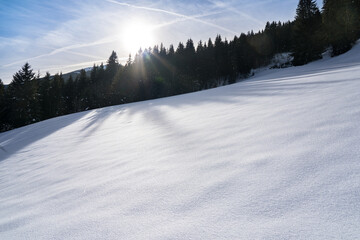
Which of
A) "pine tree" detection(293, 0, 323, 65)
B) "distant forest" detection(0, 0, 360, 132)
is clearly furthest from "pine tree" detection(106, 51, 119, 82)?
"pine tree" detection(293, 0, 323, 65)

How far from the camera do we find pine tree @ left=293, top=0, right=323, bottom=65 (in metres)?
21.8

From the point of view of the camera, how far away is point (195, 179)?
4.88 ft

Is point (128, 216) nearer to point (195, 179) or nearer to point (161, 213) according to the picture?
point (161, 213)

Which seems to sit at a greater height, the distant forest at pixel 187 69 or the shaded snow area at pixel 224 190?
the distant forest at pixel 187 69

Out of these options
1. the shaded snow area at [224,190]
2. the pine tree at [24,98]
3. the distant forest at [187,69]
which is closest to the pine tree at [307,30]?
the distant forest at [187,69]

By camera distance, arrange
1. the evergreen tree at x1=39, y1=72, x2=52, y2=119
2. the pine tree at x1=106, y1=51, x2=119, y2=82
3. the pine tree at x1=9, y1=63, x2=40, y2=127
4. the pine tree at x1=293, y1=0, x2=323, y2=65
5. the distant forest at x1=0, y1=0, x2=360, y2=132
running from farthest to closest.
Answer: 1. the pine tree at x1=106, y1=51, x2=119, y2=82
2. the evergreen tree at x1=39, y1=72, x2=52, y2=119
3. the pine tree at x1=9, y1=63, x2=40, y2=127
4. the pine tree at x1=293, y1=0, x2=323, y2=65
5. the distant forest at x1=0, y1=0, x2=360, y2=132

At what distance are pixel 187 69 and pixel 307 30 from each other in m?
22.6

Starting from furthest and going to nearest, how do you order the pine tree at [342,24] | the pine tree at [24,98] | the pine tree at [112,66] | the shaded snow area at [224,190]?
the pine tree at [112,66] < the pine tree at [24,98] < the pine tree at [342,24] < the shaded snow area at [224,190]

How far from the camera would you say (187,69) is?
40156 millimetres

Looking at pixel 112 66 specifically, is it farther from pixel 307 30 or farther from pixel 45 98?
pixel 307 30

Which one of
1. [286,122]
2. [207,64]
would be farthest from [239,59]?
[286,122]

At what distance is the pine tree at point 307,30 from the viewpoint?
21.8 m

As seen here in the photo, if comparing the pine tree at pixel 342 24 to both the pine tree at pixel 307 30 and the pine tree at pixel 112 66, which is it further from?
the pine tree at pixel 112 66

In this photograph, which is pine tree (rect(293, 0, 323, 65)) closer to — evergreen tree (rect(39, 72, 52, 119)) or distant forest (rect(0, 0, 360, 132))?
distant forest (rect(0, 0, 360, 132))
